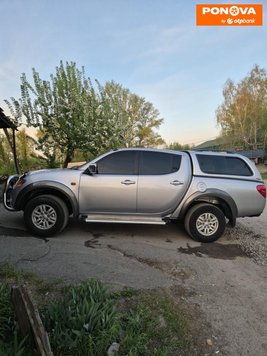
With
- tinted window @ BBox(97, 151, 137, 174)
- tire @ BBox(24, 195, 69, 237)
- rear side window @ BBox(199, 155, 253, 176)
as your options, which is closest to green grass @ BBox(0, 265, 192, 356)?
tire @ BBox(24, 195, 69, 237)

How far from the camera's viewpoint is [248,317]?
3.26m

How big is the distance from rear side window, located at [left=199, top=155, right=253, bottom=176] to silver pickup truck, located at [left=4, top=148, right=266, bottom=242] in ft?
0.26

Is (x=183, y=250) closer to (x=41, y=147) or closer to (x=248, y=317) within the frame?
(x=248, y=317)

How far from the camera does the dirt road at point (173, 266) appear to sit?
10.3ft

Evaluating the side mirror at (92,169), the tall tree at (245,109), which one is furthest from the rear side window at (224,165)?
the tall tree at (245,109)

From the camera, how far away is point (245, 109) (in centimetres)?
3666

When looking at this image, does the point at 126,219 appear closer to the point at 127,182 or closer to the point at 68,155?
the point at 127,182

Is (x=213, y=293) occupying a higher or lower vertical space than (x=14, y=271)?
lower

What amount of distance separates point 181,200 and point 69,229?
8.25ft

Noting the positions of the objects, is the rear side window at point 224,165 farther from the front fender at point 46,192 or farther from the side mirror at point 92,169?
the front fender at point 46,192

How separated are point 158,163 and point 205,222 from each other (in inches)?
59.8

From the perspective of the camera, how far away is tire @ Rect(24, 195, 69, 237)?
5527 mm

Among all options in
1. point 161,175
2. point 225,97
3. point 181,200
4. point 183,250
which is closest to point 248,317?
point 183,250

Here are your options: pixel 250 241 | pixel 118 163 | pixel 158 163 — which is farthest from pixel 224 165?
pixel 118 163
